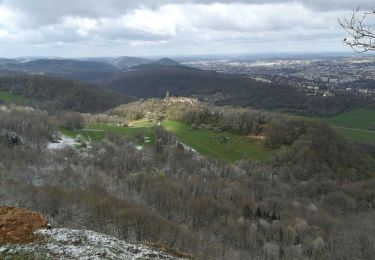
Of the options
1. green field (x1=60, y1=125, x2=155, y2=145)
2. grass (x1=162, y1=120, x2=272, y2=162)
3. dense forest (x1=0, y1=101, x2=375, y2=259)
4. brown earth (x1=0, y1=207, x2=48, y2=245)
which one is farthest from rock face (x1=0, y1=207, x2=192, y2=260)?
green field (x1=60, y1=125, x2=155, y2=145)

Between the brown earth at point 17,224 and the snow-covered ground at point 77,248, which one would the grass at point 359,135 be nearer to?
the snow-covered ground at point 77,248

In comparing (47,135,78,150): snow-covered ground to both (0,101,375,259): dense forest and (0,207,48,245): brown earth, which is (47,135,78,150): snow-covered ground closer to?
(0,101,375,259): dense forest

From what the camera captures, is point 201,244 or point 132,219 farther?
point 132,219

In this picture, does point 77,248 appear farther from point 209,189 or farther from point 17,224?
point 209,189

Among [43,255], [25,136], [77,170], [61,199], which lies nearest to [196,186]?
[77,170]

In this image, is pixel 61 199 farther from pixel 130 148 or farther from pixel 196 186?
pixel 130 148

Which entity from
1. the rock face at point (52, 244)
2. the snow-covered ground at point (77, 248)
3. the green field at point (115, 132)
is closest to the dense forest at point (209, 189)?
the green field at point (115, 132)
